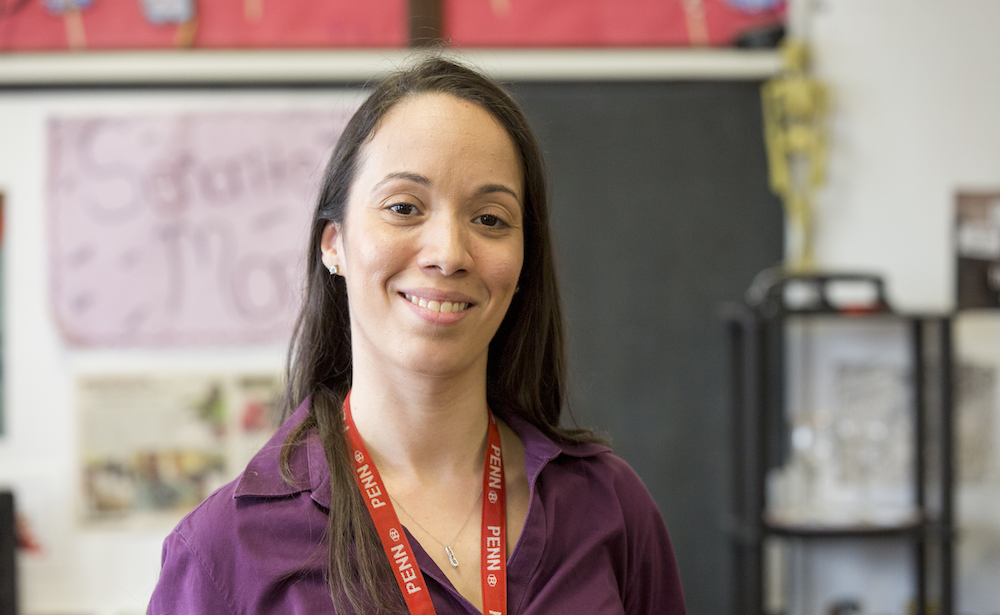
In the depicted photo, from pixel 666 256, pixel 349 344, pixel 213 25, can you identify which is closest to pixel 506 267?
pixel 349 344

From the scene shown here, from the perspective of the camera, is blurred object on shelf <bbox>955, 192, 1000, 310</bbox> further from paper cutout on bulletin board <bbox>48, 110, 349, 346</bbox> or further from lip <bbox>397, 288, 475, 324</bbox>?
lip <bbox>397, 288, 475, 324</bbox>

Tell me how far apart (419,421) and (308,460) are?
16 cm

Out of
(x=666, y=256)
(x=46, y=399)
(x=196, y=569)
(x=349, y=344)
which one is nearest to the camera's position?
(x=196, y=569)

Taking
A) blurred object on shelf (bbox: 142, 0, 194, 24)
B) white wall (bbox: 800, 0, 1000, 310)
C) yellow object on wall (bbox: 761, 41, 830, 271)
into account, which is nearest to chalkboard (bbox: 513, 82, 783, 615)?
yellow object on wall (bbox: 761, 41, 830, 271)

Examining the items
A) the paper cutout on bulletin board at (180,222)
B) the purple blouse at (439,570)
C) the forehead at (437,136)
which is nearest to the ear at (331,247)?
the forehead at (437,136)

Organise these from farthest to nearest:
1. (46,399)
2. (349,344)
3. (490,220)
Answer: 1. (46,399)
2. (349,344)
3. (490,220)

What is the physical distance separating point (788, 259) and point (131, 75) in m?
2.13

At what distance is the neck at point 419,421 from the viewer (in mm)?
1113

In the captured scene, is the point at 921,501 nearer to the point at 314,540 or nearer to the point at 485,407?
the point at 485,407

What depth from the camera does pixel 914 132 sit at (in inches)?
105

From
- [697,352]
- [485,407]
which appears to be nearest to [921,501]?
[697,352]

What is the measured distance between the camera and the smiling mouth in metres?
1.05

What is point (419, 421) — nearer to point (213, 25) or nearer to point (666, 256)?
point (666, 256)

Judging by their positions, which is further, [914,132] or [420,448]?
[914,132]
